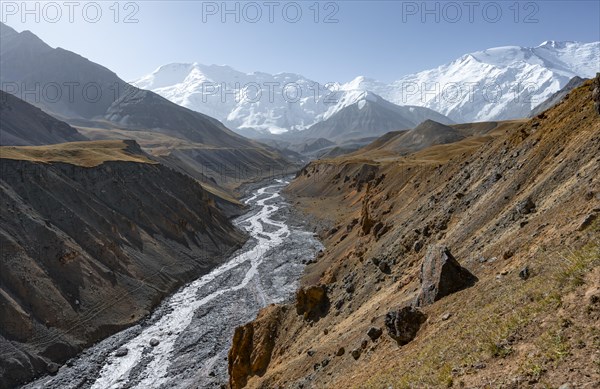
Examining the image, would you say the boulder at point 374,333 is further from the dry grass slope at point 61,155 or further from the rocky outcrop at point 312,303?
the dry grass slope at point 61,155

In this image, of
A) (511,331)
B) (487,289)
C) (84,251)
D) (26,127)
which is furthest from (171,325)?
(26,127)

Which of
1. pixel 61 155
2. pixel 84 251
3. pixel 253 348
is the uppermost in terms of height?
pixel 61 155

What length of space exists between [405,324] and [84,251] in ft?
170

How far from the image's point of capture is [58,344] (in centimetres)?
4259

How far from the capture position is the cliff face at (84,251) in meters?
43.1

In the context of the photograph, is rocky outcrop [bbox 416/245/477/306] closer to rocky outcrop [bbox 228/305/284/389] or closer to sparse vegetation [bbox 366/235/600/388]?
sparse vegetation [bbox 366/235/600/388]

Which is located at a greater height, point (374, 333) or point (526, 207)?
point (526, 207)

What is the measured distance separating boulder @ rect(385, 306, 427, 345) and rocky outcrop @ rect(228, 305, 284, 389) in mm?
14747

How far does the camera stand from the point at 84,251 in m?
57.6

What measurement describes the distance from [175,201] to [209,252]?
16.7 meters

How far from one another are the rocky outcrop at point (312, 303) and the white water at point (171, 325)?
14966 millimetres

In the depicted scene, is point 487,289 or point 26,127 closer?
point 487,289

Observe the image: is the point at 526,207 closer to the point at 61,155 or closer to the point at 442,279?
the point at 442,279

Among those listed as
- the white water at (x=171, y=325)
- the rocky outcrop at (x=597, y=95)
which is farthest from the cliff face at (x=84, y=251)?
the rocky outcrop at (x=597, y=95)
